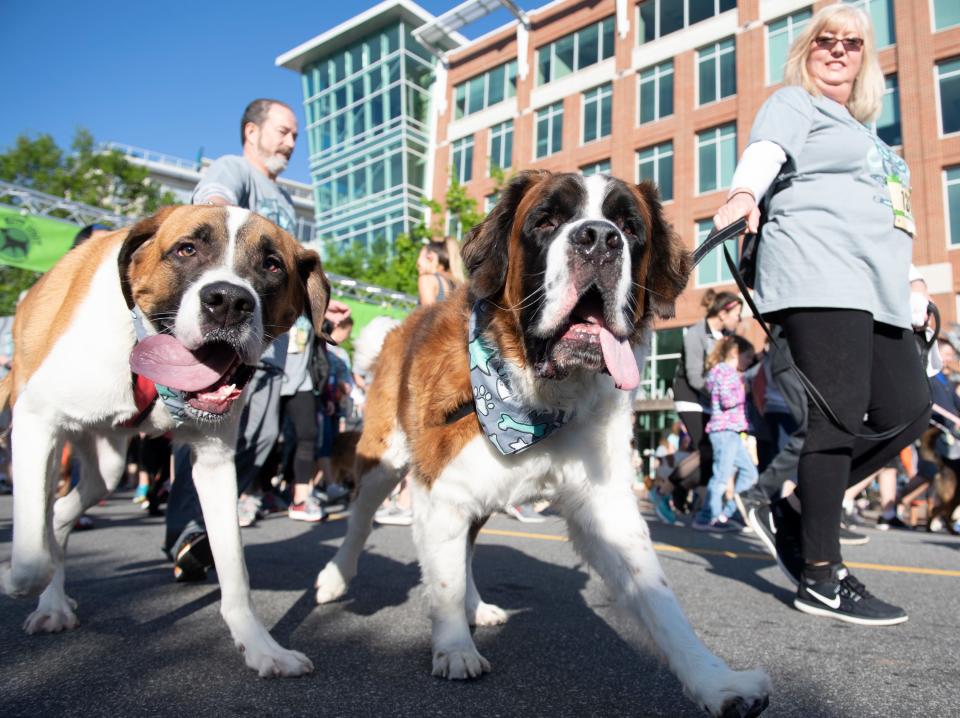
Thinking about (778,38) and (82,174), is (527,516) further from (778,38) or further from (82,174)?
(82,174)

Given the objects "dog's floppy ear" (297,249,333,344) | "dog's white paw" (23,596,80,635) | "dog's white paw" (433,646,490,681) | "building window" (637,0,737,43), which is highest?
"building window" (637,0,737,43)

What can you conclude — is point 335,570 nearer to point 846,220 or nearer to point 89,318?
point 89,318

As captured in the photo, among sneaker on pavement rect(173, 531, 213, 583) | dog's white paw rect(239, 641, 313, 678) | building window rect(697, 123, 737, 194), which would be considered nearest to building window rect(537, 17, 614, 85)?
building window rect(697, 123, 737, 194)

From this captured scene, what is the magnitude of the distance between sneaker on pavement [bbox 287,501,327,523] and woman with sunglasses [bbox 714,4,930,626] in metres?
4.70

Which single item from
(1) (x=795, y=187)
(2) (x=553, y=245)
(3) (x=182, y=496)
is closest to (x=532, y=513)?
(3) (x=182, y=496)

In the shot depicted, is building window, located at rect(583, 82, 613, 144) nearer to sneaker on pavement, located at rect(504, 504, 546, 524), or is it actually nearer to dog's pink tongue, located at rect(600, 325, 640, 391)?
sneaker on pavement, located at rect(504, 504, 546, 524)

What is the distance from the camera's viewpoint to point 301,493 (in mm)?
7133

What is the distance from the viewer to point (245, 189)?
3.77m

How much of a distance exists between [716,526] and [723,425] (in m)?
1.05

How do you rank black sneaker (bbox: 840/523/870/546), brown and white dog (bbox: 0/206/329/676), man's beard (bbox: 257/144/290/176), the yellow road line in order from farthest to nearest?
black sneaker (bbox: 840/523/870/546)
the yellow road line
man's beard (bbox: 257/144/290/176)
brown and white dog (bbox: 0/206/329/676)

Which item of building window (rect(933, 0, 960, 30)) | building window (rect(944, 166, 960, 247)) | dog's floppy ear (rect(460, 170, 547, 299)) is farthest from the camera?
building window (rect(933, 0, 960, 30))

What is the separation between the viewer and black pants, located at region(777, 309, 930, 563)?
3.04 metres

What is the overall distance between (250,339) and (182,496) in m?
1.89

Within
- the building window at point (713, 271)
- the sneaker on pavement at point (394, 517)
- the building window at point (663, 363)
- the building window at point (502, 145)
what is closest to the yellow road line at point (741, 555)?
the sneaker on pavement at point (394, 517)
